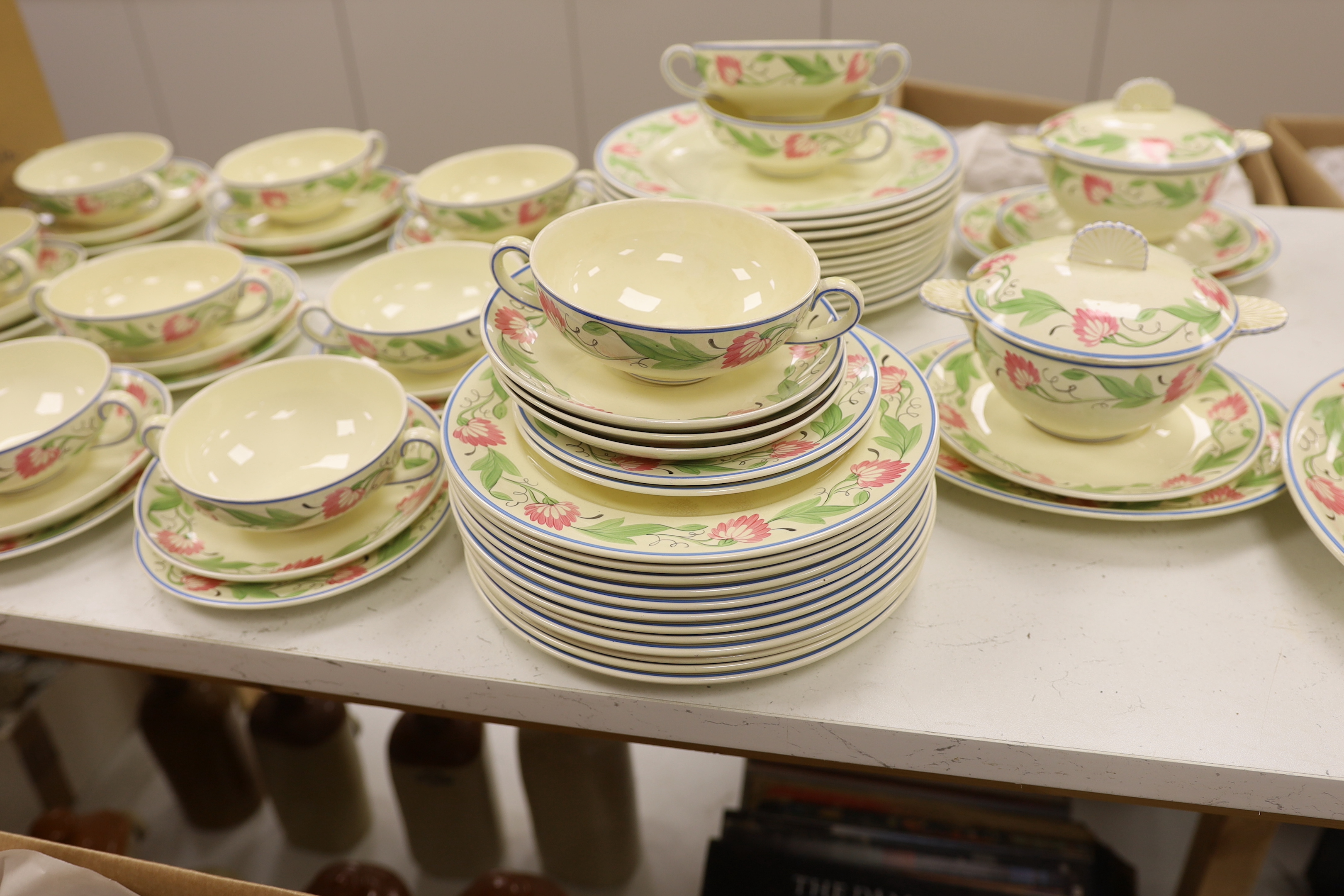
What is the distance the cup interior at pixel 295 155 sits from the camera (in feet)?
4.58

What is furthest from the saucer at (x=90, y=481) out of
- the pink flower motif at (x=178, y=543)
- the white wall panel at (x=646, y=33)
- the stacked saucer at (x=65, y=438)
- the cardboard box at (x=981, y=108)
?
the white wall panel at (x=646, y=33)

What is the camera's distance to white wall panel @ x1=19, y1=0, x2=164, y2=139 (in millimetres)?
3297

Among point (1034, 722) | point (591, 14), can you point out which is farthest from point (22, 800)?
point (591, 14)

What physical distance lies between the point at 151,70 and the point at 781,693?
12.3 feet

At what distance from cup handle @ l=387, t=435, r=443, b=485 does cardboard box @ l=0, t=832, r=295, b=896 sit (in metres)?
0.33

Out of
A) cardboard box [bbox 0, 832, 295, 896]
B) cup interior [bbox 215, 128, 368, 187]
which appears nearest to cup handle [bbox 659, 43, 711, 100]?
cup interior [bbox 215, 128, 368, 187]

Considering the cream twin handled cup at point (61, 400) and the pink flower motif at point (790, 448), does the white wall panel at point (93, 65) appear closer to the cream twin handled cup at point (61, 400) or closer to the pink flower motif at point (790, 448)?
the cream twin handled cup at point (61, 400)

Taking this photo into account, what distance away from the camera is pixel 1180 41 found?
2.77 m

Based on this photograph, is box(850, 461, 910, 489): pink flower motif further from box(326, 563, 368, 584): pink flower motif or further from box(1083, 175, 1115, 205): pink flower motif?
box(1083, 175, 1115, 205): pink flower motif

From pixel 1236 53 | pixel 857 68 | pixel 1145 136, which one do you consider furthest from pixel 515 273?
pixel 1236 53

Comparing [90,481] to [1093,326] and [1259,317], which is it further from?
[1259,317]

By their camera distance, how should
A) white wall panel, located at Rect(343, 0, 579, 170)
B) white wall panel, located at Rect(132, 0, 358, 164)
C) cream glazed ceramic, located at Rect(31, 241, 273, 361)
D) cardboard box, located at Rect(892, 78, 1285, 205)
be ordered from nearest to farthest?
cream glazed ceramic, located at Rect(31, 241, 273, 361) → cardboard box, located at Rect(892, 78, 1285, 205) → white wall panel, located at Rect(343, 0, 579, 170) → white wall panel, located at Rect(132, 0, 358, 164)

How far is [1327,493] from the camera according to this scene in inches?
29.7

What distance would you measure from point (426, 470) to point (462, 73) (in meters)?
2.79
